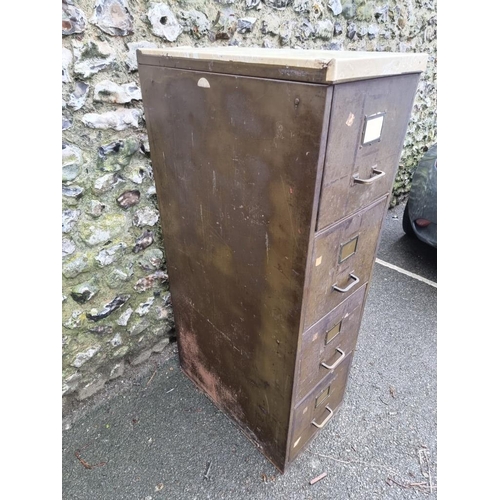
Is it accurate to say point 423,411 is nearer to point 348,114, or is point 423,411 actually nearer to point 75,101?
point 348,114

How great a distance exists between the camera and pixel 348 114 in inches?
30.7

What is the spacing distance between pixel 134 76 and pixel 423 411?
200 centimetres

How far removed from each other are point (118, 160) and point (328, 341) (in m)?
1.07

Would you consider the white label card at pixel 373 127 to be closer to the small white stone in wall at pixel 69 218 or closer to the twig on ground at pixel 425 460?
the small white stone in wall at pixel 69 218

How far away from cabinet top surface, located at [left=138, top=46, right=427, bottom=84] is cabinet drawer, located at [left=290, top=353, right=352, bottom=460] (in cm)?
110

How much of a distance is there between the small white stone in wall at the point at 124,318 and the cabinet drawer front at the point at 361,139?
1169mm

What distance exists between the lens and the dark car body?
2586mm

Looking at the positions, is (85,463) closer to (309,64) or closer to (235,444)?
(235,444)

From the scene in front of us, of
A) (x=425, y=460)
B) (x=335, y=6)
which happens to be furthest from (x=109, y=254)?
(x=335, y=6)

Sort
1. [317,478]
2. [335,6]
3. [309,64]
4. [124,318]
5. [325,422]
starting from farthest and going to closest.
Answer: [335,6] → [124,318] → [325,422] → [317,478] → [309,64]

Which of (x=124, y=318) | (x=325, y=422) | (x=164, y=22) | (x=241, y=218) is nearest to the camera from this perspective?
(x=241, y=218)

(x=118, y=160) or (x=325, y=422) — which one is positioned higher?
(x=118, y=160)

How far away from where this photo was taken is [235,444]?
5.12 feet

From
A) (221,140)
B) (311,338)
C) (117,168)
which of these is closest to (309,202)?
(221,140)
